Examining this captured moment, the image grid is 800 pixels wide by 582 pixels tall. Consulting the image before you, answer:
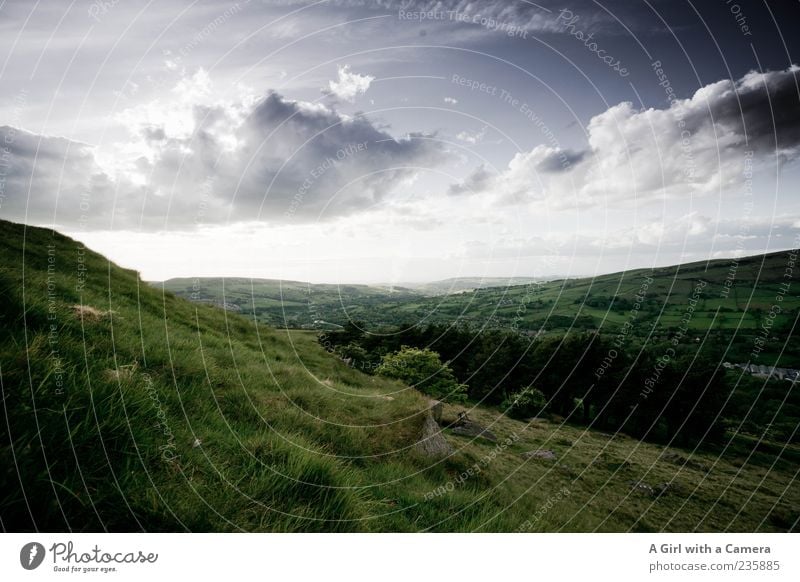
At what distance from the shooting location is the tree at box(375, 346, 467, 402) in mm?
34062

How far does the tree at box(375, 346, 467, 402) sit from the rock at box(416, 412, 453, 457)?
83.4ft

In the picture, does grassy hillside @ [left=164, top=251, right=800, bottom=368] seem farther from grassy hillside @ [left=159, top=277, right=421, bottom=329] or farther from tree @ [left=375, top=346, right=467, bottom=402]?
tree @ [left=375, top=346, right=467, bottom=402]

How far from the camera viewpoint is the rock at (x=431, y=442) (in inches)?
276

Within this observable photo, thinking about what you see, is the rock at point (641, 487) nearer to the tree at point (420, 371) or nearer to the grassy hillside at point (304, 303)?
the tree at point (420, 371)

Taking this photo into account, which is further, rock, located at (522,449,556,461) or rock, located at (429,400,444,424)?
rock, located at (522,449,556,461)

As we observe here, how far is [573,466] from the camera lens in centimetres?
2509

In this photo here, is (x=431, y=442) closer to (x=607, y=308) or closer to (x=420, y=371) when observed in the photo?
(x=420, y=371)

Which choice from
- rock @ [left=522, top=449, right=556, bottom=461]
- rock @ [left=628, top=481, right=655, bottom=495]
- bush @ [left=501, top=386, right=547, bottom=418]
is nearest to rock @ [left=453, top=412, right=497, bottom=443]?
Result: rock @ [left=522, top=449, right=556, bottom=461]

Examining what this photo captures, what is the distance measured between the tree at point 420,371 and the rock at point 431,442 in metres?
25.4

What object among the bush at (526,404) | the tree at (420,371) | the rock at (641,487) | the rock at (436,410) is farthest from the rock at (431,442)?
the bush at (526,404)

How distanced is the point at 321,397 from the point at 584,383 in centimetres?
6713

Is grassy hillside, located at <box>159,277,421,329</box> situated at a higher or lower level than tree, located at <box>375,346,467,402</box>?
higher
